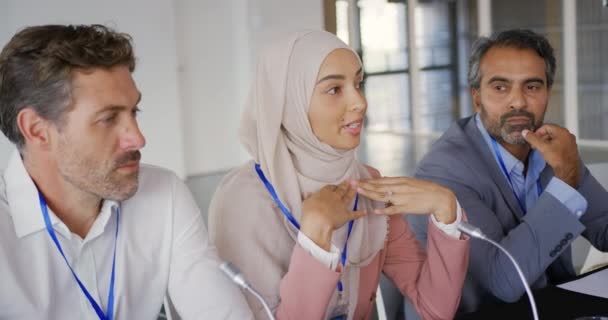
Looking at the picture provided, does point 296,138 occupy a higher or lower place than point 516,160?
higher

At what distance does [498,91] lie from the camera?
239cm

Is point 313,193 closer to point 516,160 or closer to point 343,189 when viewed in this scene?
point 343,189

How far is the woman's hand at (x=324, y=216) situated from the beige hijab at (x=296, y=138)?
0.65 feet

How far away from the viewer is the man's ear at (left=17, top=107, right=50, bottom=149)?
1517mm

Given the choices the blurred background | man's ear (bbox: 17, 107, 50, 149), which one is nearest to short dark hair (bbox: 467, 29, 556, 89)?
man's ear (bbox: 17, 107, 50, 149)

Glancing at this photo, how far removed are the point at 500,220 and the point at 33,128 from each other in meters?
1.38

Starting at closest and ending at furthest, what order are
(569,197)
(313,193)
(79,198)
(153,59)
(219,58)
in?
(79,198) < (313,193) < (569,197) < (153,59) < (219,58)

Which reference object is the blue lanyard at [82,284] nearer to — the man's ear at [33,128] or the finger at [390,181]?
the man's ear at [33,128]

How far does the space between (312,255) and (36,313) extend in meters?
0.59

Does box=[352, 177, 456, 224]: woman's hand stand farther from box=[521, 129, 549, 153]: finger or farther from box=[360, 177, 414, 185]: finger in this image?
box=[521, 129, 549, 153]: finger

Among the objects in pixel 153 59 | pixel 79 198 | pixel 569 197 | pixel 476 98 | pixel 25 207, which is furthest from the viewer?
pixel 153 59

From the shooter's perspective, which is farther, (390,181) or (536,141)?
(536,141)

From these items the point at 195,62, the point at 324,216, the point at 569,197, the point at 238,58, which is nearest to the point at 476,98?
the point at 569,197

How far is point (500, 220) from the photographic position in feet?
7.13
